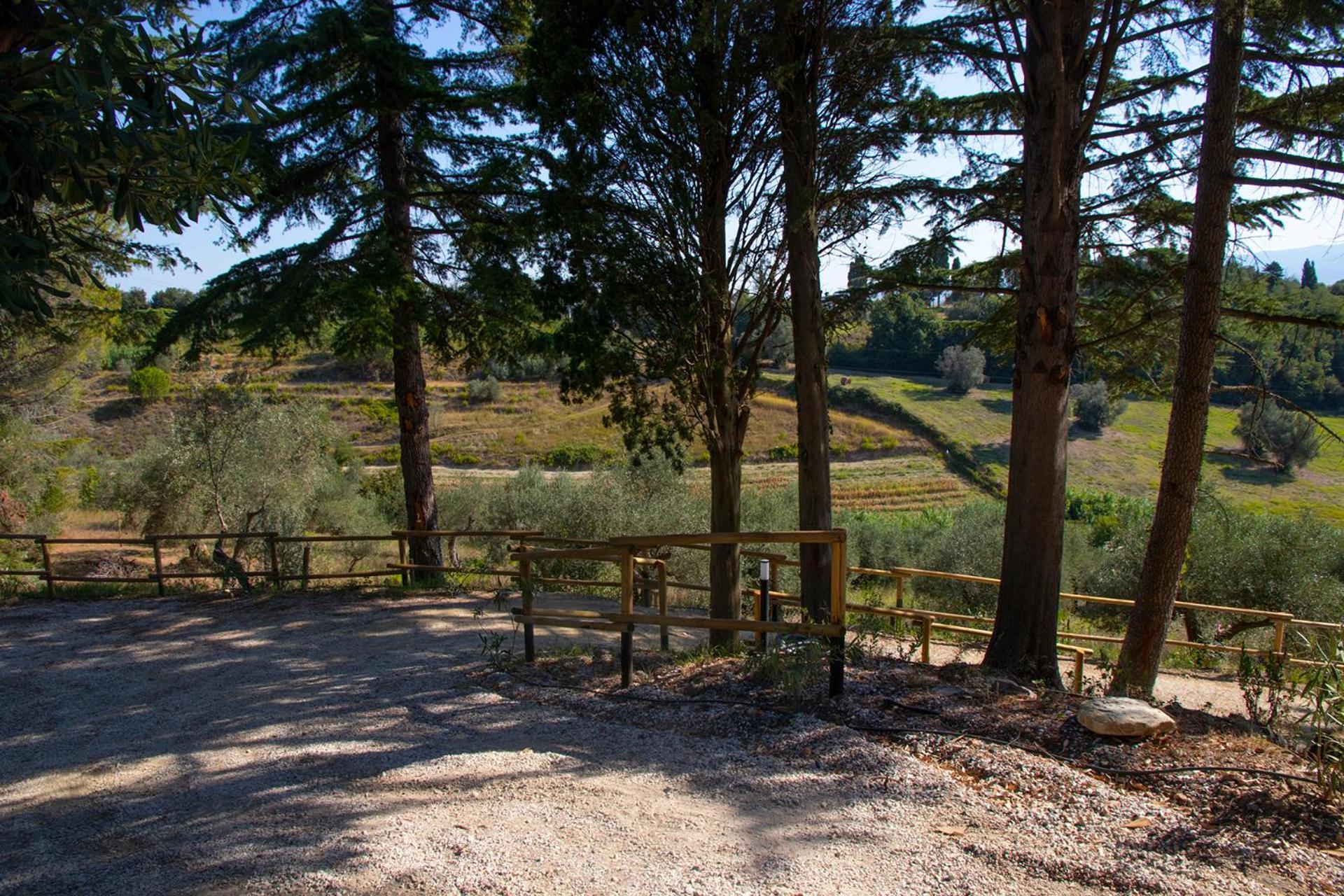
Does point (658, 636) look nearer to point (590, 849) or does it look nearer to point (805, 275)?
point (805, 275)

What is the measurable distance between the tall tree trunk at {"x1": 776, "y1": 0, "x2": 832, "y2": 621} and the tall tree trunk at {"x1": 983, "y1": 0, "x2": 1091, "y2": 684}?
74.1 inches

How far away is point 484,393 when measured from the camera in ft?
209

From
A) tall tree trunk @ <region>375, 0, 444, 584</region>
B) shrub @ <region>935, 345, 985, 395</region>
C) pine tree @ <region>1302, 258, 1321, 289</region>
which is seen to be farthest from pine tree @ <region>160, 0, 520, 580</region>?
shrub @ <region>935, 345, 985, 395</region>

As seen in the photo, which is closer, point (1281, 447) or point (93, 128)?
point (93, 128)

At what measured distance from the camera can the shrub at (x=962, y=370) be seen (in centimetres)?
6500

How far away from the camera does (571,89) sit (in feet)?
28.3

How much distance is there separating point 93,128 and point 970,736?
19.5 feet

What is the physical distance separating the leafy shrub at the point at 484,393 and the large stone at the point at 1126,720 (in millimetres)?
59104

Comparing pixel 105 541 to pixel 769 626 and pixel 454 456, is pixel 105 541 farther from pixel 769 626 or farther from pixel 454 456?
pixel 454 456

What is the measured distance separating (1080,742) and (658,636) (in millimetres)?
6509

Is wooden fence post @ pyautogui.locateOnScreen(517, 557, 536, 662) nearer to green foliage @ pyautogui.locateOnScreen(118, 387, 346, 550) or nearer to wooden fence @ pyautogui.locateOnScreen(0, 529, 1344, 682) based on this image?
wooden fence @ pyautogui.locateOnScreen(0, 529, 1344, 682)

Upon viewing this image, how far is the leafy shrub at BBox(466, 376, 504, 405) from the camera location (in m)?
62.7

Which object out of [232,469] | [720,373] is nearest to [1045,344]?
[720,373]

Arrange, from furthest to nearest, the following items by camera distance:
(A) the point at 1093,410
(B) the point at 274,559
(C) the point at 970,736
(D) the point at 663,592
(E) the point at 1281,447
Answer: (A) the point at 1093,410 → (B) the point at 274,559 → (E) the point at 1281,447 → (D) the point at 663,592 → (C) the point at 970,736
